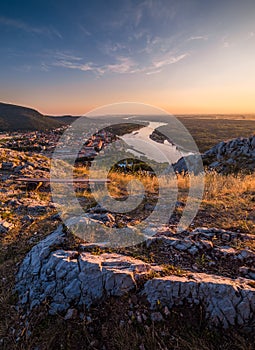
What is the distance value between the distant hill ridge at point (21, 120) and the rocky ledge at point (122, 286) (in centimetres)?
6787

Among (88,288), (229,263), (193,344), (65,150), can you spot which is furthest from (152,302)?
(65,150)

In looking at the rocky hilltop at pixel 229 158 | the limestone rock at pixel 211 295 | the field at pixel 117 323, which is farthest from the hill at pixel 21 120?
the limestone rock at pixel 211 295

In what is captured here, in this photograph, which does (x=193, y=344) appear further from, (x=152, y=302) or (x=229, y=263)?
(x=229, y=263)

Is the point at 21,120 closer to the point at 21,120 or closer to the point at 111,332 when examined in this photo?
the point at 21,120

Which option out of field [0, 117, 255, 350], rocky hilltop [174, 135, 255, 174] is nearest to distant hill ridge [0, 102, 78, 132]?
rocky hilltop [174, 135, 255, 174]

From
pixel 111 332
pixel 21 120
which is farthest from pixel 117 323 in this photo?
pixel 21 120

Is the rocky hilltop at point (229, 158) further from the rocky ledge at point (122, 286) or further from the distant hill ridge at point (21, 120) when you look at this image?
the distant hill ridge at point (21, 120)

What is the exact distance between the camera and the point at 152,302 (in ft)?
7.32

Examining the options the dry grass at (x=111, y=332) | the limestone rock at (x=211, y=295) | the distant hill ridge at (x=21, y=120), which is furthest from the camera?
the distant hill ridge at (x=21, y=120)

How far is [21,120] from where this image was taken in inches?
2867

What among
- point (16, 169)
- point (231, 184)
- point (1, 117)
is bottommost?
point (231, 184)

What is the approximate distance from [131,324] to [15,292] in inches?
64.7

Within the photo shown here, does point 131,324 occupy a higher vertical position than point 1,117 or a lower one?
lower

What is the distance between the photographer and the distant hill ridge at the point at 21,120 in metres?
65.1
